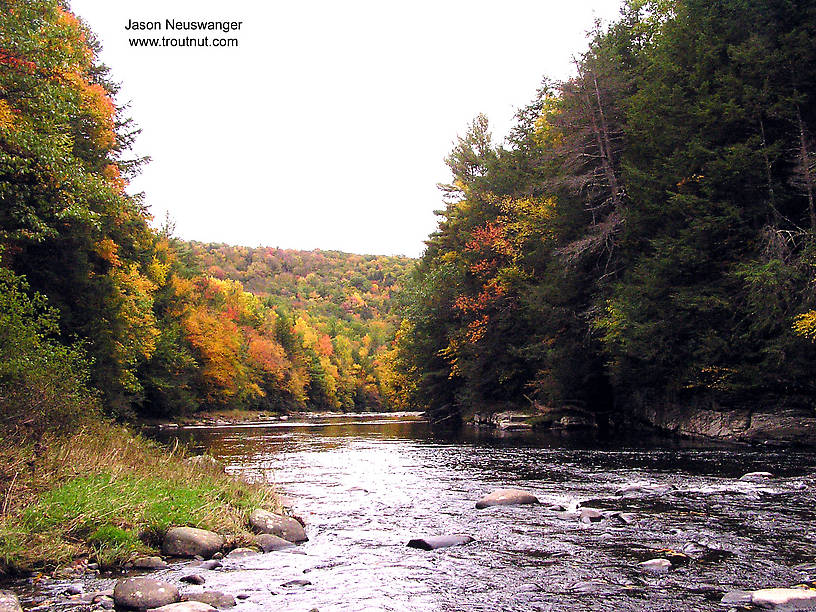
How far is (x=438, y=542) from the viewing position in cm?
861

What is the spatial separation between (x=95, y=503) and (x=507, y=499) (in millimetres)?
6976

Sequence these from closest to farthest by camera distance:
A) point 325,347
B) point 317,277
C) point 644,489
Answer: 1. point 644,489
2. point 325,347
3. point 317,277

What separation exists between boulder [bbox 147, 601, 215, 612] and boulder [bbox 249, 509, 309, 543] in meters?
3.21

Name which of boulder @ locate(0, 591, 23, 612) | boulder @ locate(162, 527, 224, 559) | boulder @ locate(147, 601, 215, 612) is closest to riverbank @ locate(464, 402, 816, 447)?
boulder @ locate(162, 527, 224, 559)

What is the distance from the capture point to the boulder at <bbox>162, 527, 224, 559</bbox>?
7.90m

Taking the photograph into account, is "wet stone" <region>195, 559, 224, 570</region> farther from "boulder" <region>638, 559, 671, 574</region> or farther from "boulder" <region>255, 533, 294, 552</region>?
"boulder" <region>638, 559, 671, 574</region>

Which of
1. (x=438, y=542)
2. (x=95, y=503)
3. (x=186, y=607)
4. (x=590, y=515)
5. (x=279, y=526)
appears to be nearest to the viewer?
(x=186, y=607)

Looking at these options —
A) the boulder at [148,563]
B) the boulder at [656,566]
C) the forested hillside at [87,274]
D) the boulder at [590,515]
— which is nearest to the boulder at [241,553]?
the boulder at [148,563]

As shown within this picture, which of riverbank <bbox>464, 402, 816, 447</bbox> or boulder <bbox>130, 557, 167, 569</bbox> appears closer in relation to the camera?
boulder <bbox>130, 557, 167, 569</bbox>

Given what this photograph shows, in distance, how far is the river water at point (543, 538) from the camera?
6410 millimetres

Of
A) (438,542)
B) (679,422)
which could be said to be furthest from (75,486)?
(679,422)

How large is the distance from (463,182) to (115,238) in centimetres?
3145

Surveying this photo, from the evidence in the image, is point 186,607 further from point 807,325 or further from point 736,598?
point 807,325

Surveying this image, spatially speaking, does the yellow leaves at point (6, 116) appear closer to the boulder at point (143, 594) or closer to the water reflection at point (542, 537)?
the water reflection at point (542, 537)
